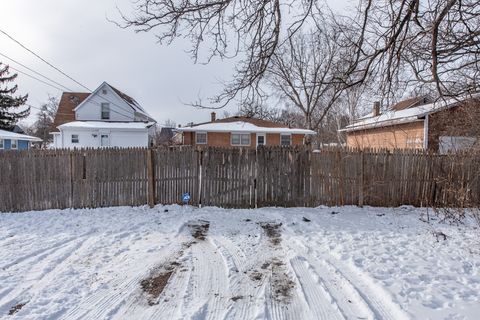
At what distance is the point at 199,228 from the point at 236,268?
249 centimetres

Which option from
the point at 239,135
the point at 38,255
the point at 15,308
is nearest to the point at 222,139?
the point at 239,135

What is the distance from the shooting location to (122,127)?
1003 inches

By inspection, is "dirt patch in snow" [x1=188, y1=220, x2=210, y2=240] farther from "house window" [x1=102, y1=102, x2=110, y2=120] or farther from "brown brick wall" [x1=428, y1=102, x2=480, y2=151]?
"house window" [x1=102, y1=102, x2=110, y2=120]

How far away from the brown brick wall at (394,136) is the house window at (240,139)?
28.2ft

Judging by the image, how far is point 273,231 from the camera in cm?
686

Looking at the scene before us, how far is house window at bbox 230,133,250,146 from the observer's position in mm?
26812

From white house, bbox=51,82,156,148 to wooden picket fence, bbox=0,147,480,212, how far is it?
1617 centimetres

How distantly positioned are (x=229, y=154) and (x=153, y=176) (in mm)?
2227

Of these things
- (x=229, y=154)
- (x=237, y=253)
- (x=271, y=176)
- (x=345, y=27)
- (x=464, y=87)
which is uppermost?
(x=345, y=27)

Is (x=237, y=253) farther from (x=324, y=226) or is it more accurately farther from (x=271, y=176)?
(x=271, y=176)

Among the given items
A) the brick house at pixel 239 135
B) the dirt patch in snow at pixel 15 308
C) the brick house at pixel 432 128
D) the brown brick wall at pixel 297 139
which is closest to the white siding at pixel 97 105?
the brick house at pixel 239 135

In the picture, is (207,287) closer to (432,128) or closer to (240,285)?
(240,285)

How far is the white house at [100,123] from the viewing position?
1011 inches

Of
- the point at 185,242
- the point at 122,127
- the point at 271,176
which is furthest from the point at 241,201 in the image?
the point at 122,127
